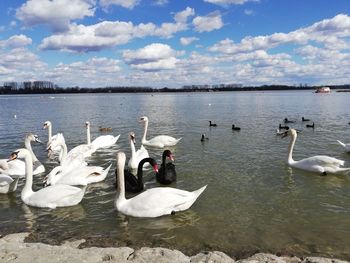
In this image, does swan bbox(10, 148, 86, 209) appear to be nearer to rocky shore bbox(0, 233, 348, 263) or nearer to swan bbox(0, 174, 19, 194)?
swan bbox(0, 174, 19, 194)

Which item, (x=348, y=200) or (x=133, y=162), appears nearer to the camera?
(x=348, y=200)

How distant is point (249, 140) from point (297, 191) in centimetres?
930

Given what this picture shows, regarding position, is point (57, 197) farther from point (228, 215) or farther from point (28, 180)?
point (228, 215)

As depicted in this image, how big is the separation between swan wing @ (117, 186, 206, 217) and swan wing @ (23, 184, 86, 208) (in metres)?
1.37

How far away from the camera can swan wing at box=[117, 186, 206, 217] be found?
8359 mm

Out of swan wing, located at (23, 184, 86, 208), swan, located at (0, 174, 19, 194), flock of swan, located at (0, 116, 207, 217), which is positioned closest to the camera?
flock of swan, located at (0, 116, 207, 217)

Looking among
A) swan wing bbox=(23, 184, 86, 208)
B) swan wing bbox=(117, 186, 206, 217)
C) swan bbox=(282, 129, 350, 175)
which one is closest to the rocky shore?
swan wing bbox=(117, 186, 206, 217)

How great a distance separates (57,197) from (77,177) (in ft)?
6.11

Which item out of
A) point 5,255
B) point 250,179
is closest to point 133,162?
point 250,179

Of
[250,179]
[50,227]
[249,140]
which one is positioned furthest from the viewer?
[249,140]

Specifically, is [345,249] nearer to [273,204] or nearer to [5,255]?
[273,204]

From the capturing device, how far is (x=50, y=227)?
813cm

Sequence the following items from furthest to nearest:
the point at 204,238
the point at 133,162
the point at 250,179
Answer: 1. the point at 133,162
2. the point at 250,179
3. the point at 204,238

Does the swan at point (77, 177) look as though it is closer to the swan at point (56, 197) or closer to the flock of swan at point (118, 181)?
the flock of swan at point (118, 181)
